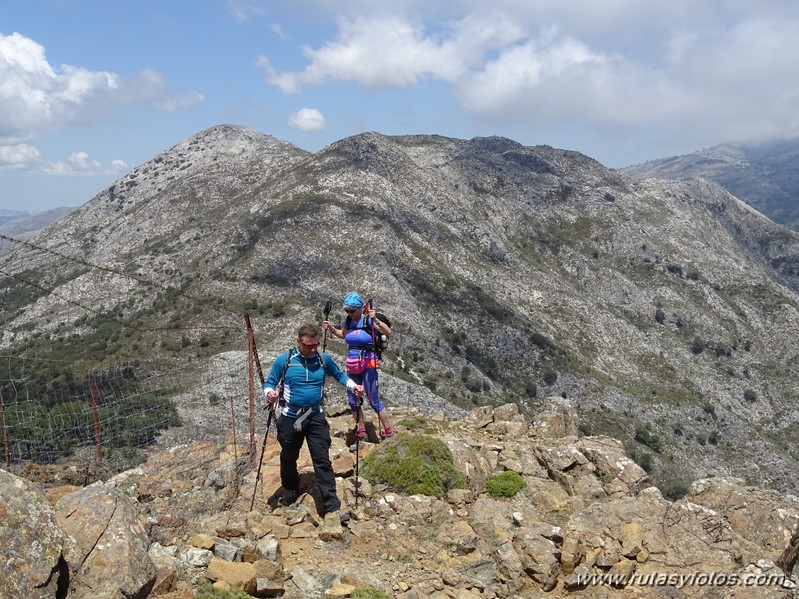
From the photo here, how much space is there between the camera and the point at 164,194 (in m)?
114

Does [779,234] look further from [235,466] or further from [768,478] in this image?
[235,466]

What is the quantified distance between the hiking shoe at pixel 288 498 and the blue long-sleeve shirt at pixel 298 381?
152 cm

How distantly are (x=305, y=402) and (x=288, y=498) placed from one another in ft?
6.06

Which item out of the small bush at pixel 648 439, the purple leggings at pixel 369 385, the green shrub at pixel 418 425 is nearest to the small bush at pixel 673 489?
the small bush at pixel 648 439

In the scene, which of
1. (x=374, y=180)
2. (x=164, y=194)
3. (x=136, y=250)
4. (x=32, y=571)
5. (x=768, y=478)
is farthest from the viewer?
(x=164, y=194)

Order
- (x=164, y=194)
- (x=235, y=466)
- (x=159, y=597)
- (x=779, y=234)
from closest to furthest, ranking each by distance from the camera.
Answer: (x=159, y=597)
(x=235, y=466)
(x=164, y=194)
(x=779, y=234)

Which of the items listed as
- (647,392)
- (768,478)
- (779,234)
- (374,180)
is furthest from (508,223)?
(779,234)

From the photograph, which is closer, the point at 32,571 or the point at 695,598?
the point at 32,571

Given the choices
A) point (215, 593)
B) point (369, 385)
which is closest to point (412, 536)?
point (369, 385)

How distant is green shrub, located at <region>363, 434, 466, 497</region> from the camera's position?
966 centimetres

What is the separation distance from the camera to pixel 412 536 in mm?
8594

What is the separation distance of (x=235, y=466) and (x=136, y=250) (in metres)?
94.2

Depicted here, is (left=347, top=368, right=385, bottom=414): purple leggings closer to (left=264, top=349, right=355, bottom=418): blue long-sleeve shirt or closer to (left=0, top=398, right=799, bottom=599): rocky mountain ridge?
(left=0, top=398, right=799, bottom=599): rocky mountain ridge

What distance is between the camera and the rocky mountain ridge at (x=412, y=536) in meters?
5.65
